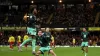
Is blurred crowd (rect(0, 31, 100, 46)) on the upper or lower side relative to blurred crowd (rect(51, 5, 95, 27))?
lower

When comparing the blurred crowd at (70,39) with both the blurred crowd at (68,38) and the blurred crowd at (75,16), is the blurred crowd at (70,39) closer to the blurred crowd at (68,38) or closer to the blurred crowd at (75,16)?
the blurred crowd at (68,38)

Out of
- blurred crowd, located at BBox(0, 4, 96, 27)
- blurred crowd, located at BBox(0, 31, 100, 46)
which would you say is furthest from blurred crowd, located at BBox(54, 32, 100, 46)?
blurred crowd, located at BBox(0, 4, 96, 27)

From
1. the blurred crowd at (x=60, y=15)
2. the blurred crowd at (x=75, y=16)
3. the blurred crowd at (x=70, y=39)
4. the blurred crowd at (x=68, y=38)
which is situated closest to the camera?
the blurred crowd at (x=70, y=39)

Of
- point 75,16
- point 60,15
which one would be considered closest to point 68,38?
point 75,16

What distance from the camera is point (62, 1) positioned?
70.1 m

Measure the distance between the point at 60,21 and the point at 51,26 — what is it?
9.77 ft

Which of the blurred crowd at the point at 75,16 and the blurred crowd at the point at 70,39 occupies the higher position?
the blurred crowd at the point at 75,16


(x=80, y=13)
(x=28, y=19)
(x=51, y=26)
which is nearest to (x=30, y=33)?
(x=28, y=19)

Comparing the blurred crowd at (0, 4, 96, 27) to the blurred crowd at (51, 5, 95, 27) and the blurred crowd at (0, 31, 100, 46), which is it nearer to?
the blurred crowd at (51, 5, 95, 27)

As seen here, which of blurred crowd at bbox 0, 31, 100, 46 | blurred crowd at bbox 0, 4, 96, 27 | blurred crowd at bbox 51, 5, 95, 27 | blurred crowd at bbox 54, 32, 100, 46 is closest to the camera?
blurred crowd at bbox 54, 32, 100, 46

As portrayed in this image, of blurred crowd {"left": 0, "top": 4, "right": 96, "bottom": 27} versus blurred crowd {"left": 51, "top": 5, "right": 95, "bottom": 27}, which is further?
blurred crowd {"left": 0, "top": 4, "right": 96, "bottom": 27}

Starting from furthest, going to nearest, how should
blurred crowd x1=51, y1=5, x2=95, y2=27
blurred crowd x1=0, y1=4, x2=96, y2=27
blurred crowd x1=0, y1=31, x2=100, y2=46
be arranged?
blurred crowd x1=0, y1=4, x2=96, y2=27 → blurred crowd x1=51, y1=5, x2=95, y2=27 → blurred crowd x1=0, y1=31, x2=100, y2=46

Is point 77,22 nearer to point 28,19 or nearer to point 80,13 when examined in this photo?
point 80,13

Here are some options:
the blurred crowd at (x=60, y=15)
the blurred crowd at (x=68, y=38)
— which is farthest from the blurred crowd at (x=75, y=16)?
the blurred crowd at (x=68, y=38)
